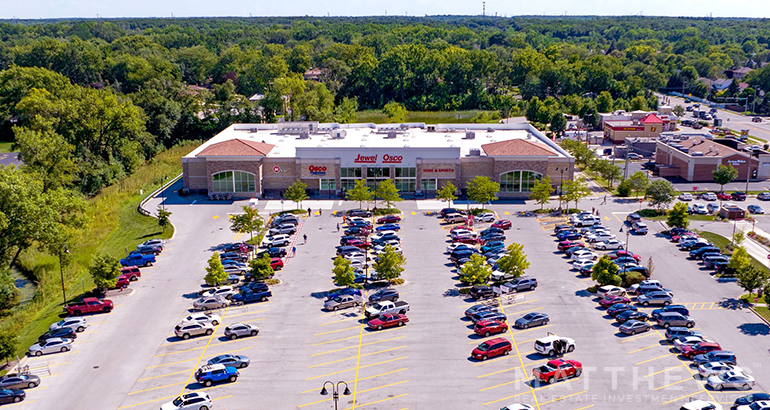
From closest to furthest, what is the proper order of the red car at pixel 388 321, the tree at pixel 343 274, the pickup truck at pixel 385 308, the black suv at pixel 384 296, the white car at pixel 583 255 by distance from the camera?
the red car at pixel 388 321 → the pickup truck at pixel 385 308 → the black suv at pixel 384 296 → the tree at pixel 343 274 → the white car at pixel 583 255

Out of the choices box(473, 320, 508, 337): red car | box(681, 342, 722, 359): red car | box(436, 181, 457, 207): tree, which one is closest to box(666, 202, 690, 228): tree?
box(436, 181, 457, 207): tree

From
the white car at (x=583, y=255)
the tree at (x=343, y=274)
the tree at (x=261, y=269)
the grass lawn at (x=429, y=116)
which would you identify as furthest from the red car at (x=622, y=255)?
the grass lawn at (x=429, y=116)

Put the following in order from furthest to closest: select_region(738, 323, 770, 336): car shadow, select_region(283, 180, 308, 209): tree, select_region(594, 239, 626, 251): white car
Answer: select_region(283, 180, 308, 209): tree
select_region(594, 239, 626, 251): white car
select_region(738, 323, 770, 336): car shadow

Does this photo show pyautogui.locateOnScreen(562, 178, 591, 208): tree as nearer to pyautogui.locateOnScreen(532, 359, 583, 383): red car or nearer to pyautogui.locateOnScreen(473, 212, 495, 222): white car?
pyautogui.locateOnScreen(473, 212, 495, 222): white car

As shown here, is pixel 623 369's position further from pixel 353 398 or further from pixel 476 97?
pixel 476 97

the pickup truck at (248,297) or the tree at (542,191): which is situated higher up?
the tree at (542,191)

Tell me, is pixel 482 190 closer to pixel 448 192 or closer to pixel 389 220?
pixel 448 192

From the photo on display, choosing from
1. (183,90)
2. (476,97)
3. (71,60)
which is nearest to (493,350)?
(183,90)

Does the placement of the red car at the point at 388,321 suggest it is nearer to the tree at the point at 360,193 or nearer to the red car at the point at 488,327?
the red car at the point at 488,327
